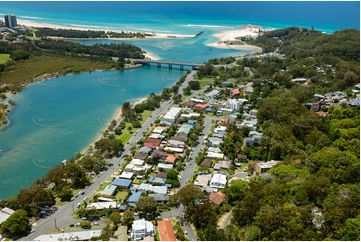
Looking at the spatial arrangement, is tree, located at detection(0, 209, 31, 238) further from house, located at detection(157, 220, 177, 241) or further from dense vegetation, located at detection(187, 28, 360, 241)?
dense vegetation, located at detection(187, 28, 360, 241)

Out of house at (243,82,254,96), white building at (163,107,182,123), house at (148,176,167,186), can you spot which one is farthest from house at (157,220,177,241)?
house at (243,82,254,96)

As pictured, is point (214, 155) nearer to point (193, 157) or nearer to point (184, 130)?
point (193, 157)

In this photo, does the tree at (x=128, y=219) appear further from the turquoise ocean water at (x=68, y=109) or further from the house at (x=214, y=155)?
the house at (x=214, y=155)

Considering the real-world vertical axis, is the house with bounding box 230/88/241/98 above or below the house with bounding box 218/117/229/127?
above

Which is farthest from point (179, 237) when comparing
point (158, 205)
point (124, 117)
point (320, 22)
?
point (320, 22)

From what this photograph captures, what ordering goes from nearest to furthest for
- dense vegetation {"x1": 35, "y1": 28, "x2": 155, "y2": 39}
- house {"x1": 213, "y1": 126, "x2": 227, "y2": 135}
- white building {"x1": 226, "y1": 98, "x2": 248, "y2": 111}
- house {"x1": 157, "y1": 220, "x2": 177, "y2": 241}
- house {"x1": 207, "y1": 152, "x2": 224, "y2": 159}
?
house {"x1": 157, "y1": 220, "x2": 177, "y2": 241} < house {"x1": 207, "y1": 152, "x2": 224, "y2": 159} < house {"x1": 213, "y1": 126, "x2": 227, "y2": 135} < white building {"x1": 226, "y1": 98, "x2": 248, "y2": 111} < dense vegetation {"x1": 35, "y1": 28, "x2": 155, "y2": 39}

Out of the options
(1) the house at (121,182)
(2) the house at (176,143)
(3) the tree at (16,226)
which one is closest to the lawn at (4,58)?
(2) the house at (176,143)
